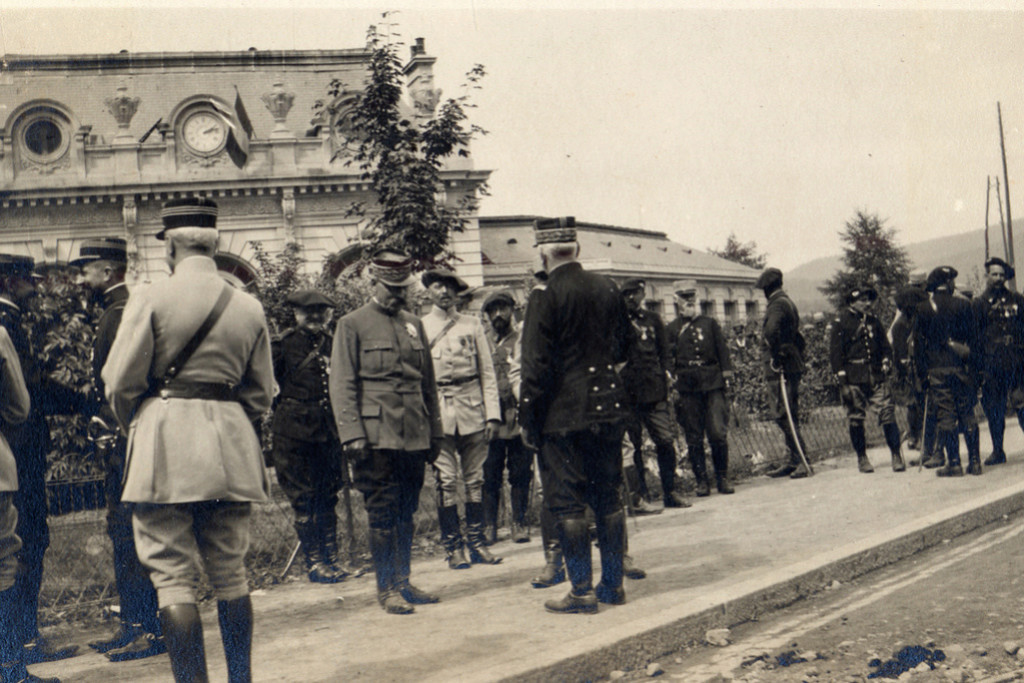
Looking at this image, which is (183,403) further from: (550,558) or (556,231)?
(550,558)

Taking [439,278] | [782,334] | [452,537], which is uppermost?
[439,278]

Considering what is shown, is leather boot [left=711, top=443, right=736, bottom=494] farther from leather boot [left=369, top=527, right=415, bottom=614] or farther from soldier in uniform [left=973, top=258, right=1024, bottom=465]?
leather boot [left=369, top=527, right=415, bottom=614]

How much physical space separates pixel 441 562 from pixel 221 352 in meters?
3.94

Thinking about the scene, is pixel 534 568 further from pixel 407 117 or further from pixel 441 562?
pixel 407 117

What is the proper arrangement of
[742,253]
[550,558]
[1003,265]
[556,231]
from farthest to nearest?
[742,253] < [1003,265] < [550,558] < [556,231]

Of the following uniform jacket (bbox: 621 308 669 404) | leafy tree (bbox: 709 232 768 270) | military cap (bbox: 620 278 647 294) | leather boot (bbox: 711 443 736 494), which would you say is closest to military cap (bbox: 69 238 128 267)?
military cap (bbox: 620 278 647 294)

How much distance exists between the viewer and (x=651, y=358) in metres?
9.23

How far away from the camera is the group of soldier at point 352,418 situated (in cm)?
381

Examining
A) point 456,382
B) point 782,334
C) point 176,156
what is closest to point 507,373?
point 456,382

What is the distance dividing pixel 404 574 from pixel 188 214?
281 cm

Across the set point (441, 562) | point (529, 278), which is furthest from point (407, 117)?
point (529, 278)

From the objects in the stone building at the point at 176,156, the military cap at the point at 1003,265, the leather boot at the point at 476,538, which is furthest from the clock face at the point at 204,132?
the leather boot at the point at 476,538

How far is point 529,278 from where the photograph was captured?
26141 millimetres

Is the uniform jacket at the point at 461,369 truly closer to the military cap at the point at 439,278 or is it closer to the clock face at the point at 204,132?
the military cap at the point at 439,278
